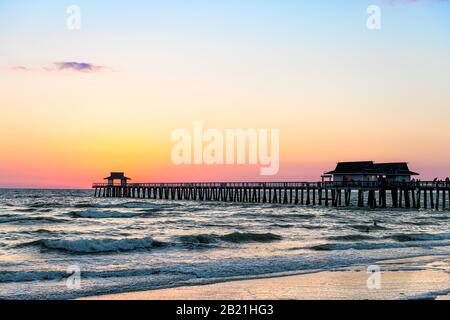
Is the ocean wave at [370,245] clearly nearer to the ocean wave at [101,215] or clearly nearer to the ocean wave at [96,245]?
the ocean wave at [96,245]

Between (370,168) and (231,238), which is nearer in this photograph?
(231,238)

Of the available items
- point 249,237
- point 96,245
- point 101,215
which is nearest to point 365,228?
point 249,237

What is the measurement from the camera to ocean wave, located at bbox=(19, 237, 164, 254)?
21062 mm

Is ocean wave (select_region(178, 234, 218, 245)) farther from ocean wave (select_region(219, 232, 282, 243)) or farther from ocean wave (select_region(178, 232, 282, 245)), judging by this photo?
ocean wave (select_region(219, 232, 282, 243))

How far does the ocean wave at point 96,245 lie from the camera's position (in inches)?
829

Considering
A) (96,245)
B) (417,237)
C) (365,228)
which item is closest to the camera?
(96,245)

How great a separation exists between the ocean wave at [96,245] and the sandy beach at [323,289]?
8473 millimetres

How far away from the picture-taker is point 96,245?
21734 mm

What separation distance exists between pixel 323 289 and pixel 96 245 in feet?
37.0

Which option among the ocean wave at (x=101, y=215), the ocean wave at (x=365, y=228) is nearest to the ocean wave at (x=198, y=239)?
the ocean wave at (x=365, y=228)

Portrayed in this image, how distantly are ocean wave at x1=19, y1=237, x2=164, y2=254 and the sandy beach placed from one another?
847cm

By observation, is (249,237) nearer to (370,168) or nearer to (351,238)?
(351,238)
